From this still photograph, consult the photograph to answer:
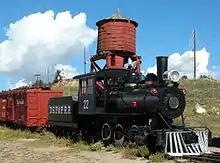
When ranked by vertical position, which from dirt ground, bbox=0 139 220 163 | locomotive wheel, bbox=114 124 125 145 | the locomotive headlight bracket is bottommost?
dirt ground, bbox=0 139 220 163

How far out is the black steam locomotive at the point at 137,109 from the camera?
11688 millimetres

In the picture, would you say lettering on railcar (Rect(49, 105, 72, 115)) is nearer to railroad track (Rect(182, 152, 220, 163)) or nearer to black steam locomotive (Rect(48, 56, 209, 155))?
black steam locomotive (Rect(48, 56, 209, 155))

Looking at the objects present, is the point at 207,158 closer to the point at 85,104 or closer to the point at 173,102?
the point at 173,102

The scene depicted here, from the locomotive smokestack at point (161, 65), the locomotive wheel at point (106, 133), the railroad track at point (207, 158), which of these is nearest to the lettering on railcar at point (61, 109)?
the locomotive wheel at point (106, 133)

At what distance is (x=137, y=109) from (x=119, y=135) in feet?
4.67

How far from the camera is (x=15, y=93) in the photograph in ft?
84.2

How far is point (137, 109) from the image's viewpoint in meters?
12.9

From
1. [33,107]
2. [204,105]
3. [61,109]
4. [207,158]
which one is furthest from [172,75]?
[204,105]

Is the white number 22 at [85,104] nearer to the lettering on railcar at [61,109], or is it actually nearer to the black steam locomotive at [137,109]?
the black steam locomotive at [137,109]

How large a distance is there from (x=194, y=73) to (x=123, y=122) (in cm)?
3721

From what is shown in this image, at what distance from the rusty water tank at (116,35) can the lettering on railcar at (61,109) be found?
326 inches

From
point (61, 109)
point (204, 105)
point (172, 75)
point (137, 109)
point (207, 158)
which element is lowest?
point (207, 158)

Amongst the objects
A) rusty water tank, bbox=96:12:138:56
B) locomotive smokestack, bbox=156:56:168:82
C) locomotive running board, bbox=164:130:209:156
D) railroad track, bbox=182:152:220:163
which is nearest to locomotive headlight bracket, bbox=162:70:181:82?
locomotive smokestack, bbox=156:56:168:82

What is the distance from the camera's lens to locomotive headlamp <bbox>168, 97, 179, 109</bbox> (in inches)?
487
